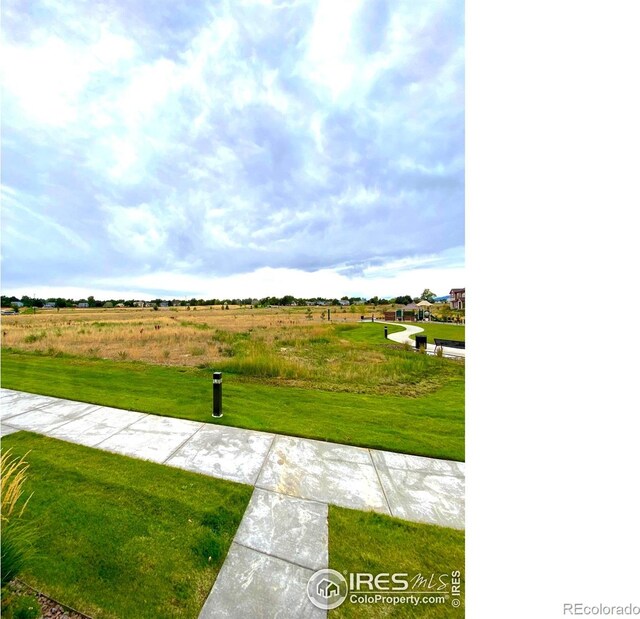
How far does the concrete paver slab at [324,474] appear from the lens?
9.66 feet

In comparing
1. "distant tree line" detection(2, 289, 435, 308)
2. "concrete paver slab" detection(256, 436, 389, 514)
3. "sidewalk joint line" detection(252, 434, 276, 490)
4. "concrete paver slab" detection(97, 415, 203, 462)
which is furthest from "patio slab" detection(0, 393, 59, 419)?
"distant tree line" detection(2, 289, 435, 308)

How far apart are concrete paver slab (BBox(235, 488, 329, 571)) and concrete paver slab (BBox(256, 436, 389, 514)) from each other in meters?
0.16

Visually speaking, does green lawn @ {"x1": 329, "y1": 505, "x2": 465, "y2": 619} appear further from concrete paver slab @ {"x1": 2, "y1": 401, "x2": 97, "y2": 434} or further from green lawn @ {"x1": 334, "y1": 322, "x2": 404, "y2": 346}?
green lawn @ {"x1": 334, "y1": 322, "x2": 404, "y2": 346}

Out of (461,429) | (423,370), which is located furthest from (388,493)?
(423,370)

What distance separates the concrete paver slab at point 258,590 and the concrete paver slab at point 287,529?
80 mm

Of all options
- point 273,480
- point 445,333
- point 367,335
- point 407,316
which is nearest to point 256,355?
point 273,480

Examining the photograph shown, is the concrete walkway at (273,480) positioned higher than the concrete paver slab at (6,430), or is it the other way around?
the concrete paver slab at (6,430)

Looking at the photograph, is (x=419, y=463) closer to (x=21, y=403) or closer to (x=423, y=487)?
(x=423, y=487)

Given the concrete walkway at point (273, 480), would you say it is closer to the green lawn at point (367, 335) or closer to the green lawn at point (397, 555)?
the green lawn at point (397, 555)

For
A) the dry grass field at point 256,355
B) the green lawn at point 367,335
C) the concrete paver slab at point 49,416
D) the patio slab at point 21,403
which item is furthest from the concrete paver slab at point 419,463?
the green lawn at point 367,335

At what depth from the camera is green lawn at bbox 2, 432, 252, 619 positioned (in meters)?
1.86

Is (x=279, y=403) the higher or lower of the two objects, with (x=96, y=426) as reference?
lower

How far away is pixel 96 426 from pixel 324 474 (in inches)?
150

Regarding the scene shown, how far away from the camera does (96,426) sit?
4359 mm
